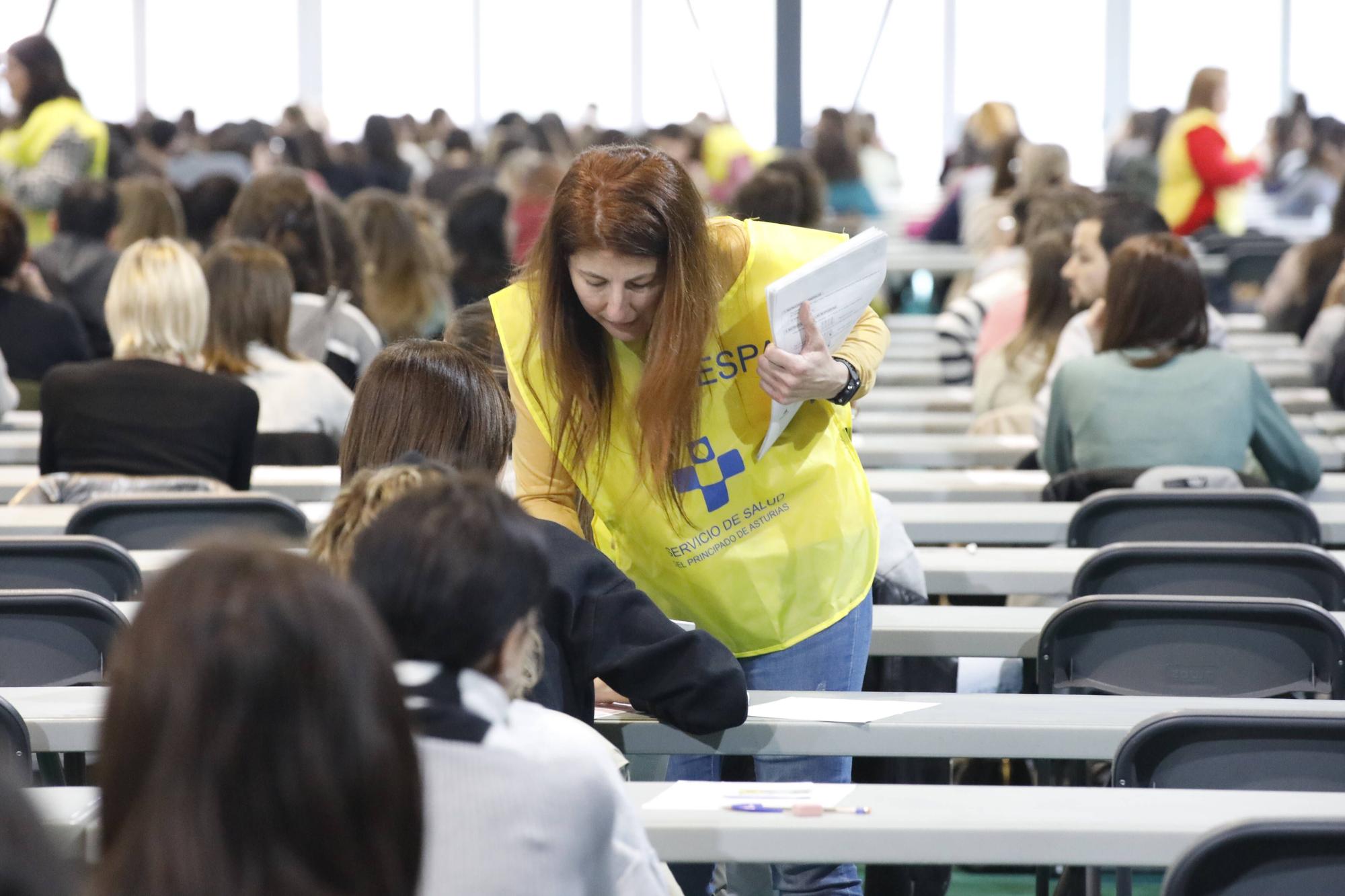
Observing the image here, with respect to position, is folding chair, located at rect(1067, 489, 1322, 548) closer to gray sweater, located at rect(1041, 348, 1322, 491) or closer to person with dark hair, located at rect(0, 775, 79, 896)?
gray sweater, located at rect(1041, 348, 1322, 491)

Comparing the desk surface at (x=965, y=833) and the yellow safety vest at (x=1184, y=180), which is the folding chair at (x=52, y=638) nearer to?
the desk surface at (x=965, y=833)

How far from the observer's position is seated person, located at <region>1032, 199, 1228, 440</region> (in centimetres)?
435

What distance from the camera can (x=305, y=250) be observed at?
4918 mm

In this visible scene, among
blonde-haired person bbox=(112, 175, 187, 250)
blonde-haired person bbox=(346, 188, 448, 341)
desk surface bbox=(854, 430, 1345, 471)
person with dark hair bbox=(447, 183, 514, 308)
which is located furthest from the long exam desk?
blonde-haired person bbox=(112, 175, 187, 250)

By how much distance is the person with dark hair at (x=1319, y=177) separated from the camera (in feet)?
41.5

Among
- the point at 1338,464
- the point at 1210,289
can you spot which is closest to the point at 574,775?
the point at 1338,464

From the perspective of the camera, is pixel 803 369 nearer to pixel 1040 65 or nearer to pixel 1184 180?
pixel 1184 180

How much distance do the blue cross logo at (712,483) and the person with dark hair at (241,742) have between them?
1.21m

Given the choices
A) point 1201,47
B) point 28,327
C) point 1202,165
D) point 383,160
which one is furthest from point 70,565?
point 1201,47

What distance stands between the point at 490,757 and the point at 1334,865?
0.79m

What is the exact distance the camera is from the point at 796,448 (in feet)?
7.05

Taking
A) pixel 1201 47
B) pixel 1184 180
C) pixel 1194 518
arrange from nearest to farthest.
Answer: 1. pixel 1194 518
2. pixel 1184 180
3. pixel 1201 47

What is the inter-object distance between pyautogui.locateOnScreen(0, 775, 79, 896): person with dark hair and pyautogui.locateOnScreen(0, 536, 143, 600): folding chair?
209 centimetres

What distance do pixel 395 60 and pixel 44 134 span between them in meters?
12.0
